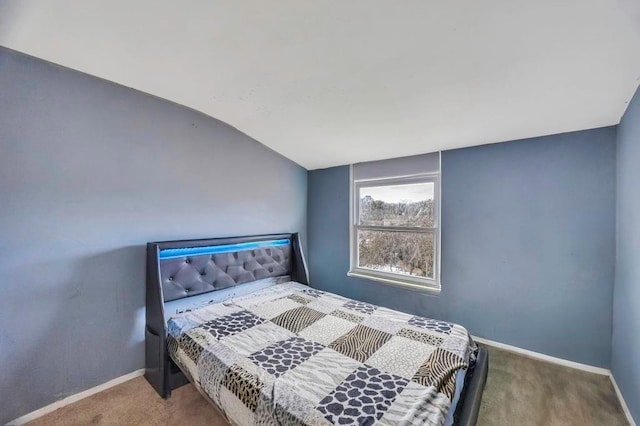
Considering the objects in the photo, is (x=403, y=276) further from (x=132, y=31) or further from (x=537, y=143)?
(x=132, y=31)

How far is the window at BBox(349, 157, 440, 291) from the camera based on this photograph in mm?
2715

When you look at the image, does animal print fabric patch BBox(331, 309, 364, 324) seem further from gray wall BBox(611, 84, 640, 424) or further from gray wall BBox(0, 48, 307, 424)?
gray wall BBox(611, 84, 640, 424)

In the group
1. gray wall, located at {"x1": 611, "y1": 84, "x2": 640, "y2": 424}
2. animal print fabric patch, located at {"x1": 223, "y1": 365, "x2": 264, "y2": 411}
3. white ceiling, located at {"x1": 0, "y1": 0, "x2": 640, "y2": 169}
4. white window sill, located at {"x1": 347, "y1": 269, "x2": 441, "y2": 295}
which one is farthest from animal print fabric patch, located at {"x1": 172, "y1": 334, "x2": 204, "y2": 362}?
gray wall, located at {"x1": 611, "y1": 84, "x2": 640, "y2": 424}

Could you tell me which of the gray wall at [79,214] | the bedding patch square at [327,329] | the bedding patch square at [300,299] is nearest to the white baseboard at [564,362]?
the bedding patch square at [327,329]

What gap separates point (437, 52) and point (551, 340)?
8.11 feet

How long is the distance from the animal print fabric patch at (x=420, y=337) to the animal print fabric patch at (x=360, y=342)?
0.12m

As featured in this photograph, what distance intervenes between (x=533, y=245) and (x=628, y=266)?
0.56 m

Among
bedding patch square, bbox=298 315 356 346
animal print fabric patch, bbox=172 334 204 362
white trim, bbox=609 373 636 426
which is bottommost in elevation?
white trim, bbox=609 373 636 426

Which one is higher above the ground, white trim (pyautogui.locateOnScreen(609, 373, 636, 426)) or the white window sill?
the white window sill

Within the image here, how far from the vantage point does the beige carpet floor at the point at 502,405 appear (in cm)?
153

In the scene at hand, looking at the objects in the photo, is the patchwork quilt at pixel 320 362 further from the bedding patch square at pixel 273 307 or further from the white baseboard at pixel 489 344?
the white baseboard at pixel 489 344

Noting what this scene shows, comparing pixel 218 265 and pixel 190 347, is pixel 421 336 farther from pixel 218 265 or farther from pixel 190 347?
pixel 218 265

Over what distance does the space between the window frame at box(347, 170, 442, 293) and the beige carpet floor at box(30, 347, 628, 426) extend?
966 mm

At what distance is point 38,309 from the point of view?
159 centimetres
